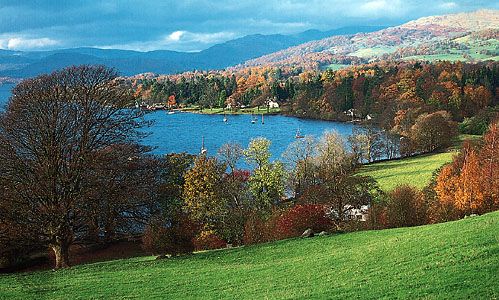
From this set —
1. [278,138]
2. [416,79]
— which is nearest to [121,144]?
[278,138]

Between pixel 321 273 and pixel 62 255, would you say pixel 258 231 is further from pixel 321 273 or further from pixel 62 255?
pixel 321 273

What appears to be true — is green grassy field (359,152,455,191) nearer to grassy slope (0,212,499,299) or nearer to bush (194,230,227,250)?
bush (194,230,227,250)

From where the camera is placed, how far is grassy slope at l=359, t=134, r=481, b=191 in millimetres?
63600

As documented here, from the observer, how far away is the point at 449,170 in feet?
150

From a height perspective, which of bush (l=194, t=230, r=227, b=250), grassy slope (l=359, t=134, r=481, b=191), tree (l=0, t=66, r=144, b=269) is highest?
tree (l=0, t=66, r=144, b=269)

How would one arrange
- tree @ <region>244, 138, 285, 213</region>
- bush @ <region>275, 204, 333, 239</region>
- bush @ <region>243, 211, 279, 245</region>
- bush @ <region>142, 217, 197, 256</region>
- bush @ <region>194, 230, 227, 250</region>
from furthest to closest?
1. tree @ <region>244, 138, 285, 213</region>
2. bush @ <region>194, 230, 227, 250</region>
3. bush @ <region>243, 211, 279, 245</region>
4. bush @ <region>275, 204, 333, 239</region>
5. bush @ <region>142, 217, 197, 256</region>

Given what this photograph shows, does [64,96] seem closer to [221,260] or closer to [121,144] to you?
[121,144]

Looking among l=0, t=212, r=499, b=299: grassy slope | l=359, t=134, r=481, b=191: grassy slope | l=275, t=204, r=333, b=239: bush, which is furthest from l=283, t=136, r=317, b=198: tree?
l=0, t=212, r=499, b=299: grassy slope

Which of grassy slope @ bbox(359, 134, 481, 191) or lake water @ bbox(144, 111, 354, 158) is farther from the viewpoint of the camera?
lake water @ bbox(144, 111, 354, 158)

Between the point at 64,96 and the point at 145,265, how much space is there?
12746mm

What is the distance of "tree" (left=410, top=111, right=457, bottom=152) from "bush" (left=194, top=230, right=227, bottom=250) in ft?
214

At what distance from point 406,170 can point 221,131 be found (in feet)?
248

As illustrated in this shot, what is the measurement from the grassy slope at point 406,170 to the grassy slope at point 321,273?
34.7 meters

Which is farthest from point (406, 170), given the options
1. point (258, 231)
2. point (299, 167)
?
point (258, 231)
